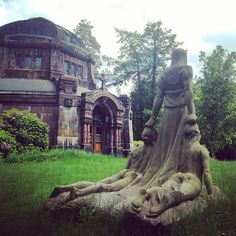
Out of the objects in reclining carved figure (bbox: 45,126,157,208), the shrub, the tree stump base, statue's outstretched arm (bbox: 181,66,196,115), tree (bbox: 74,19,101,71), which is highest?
tree (bbox: 74,19,101,71)

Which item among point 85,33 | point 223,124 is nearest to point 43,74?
point 223,124

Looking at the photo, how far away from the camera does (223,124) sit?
25469mm

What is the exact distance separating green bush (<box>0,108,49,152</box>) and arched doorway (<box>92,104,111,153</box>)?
19.5ft

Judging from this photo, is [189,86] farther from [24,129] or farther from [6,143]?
[24,129]

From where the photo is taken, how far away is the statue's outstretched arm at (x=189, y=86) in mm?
5547

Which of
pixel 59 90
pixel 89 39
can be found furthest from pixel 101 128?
pixel 89 39

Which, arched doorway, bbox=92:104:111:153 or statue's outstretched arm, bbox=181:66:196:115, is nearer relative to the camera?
statue's outstretched arm, bbox=181:66:196:115

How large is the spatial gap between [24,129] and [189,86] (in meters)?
14.9

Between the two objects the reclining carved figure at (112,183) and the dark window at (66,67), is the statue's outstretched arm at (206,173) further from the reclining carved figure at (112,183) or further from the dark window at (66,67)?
the dark window at (66,67)

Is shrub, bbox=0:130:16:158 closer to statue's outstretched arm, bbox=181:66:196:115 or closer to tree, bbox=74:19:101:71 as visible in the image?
statue's outstretched arm, bbox=181:66:196:115

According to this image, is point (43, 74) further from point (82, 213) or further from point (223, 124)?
point (82, 213)

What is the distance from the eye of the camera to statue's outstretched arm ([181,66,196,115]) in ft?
18.2

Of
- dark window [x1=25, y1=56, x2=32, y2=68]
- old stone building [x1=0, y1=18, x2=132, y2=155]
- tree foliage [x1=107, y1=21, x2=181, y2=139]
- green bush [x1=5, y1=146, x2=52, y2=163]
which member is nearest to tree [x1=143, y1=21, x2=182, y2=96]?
tree foliage [x1=107, y1=21, x2=181, y2=139]

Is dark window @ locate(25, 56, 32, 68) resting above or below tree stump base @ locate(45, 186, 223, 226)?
above
